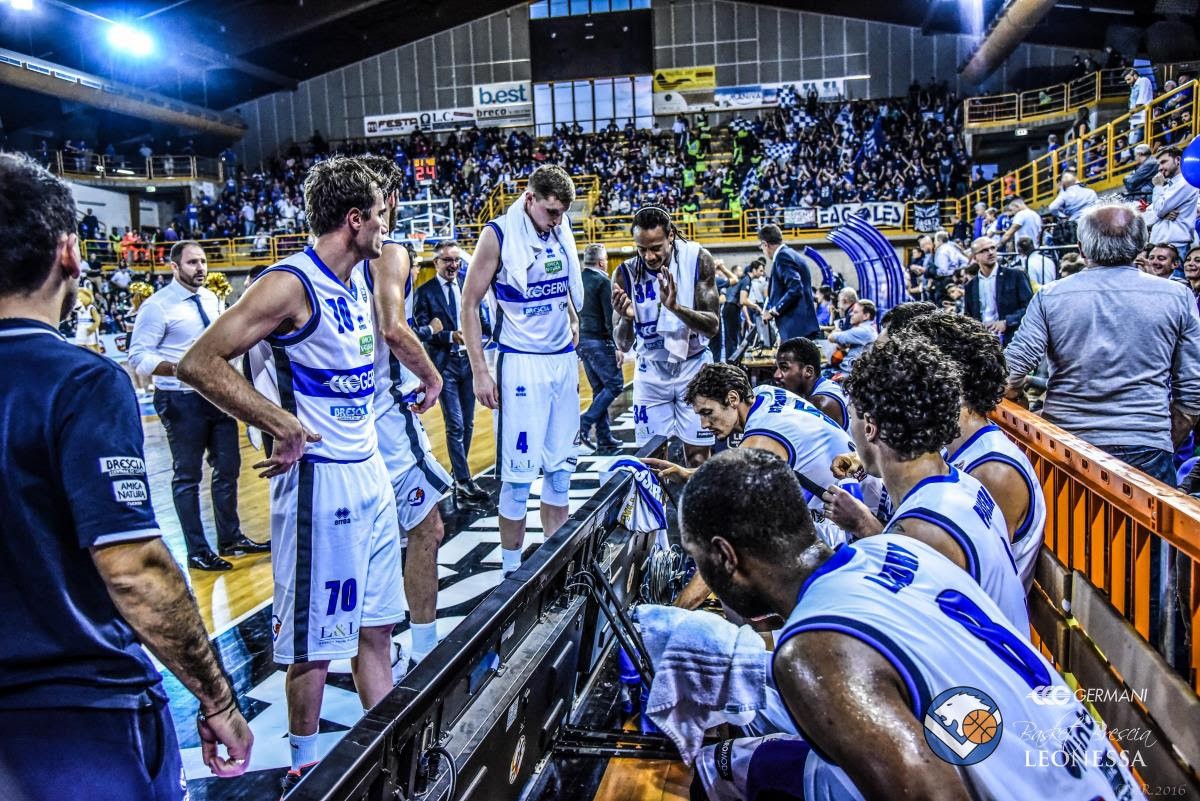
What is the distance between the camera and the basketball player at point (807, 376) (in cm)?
438

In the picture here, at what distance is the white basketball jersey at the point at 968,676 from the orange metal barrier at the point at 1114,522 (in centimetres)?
104

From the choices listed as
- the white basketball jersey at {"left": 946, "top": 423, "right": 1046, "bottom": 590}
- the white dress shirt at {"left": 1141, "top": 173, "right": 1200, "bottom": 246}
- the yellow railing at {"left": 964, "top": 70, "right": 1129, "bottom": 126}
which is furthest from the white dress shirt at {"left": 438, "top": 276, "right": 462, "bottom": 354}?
the yellow railing at {"left": 964, "top": 70, "right": 1129, "bottom": 126}

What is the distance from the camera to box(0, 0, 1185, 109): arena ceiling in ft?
76.2

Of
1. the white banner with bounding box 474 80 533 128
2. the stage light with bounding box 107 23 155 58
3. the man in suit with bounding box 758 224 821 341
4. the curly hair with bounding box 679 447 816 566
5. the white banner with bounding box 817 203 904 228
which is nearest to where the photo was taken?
the curly hair with bounding box 679 447 816 566

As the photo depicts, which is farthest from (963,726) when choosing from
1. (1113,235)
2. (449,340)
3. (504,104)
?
(504,104)

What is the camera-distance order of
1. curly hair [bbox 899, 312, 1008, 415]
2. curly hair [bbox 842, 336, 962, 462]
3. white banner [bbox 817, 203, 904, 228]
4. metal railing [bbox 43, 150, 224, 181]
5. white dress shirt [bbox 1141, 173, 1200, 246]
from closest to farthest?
curly hair [bbox 842, 336, 962, 462] < curly hair [bbox 899, 312, 1008, 415] < white dress shirt [bbox 1141, 173, 1200, 246] < white banner [bbox 817, 203, 904, 228] < metal railing [bbox 43, 150, 224, 181]

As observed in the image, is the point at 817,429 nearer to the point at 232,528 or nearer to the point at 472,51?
the point at 232,528

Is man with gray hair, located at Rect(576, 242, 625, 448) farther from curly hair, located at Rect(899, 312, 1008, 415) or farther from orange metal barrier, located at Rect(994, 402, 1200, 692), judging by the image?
curly hair, located at Rect(899, 312, 1008, 415)

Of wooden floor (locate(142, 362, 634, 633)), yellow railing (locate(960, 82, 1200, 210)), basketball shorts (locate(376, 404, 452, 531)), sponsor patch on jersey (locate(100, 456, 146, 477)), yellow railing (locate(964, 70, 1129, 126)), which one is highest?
yellow railing (locate(964, 70, 1129, 126))

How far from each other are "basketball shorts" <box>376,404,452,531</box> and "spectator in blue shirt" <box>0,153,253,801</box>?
178cm

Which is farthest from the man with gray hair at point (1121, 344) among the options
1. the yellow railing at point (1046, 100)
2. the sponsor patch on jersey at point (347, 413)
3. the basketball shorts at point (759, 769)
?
the yellow railing at point (1046, 100)

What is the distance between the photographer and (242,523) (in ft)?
19.4

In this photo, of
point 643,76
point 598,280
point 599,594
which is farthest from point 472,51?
point 599,594

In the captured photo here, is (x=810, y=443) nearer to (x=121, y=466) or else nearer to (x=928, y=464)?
(x=928, y=464)
